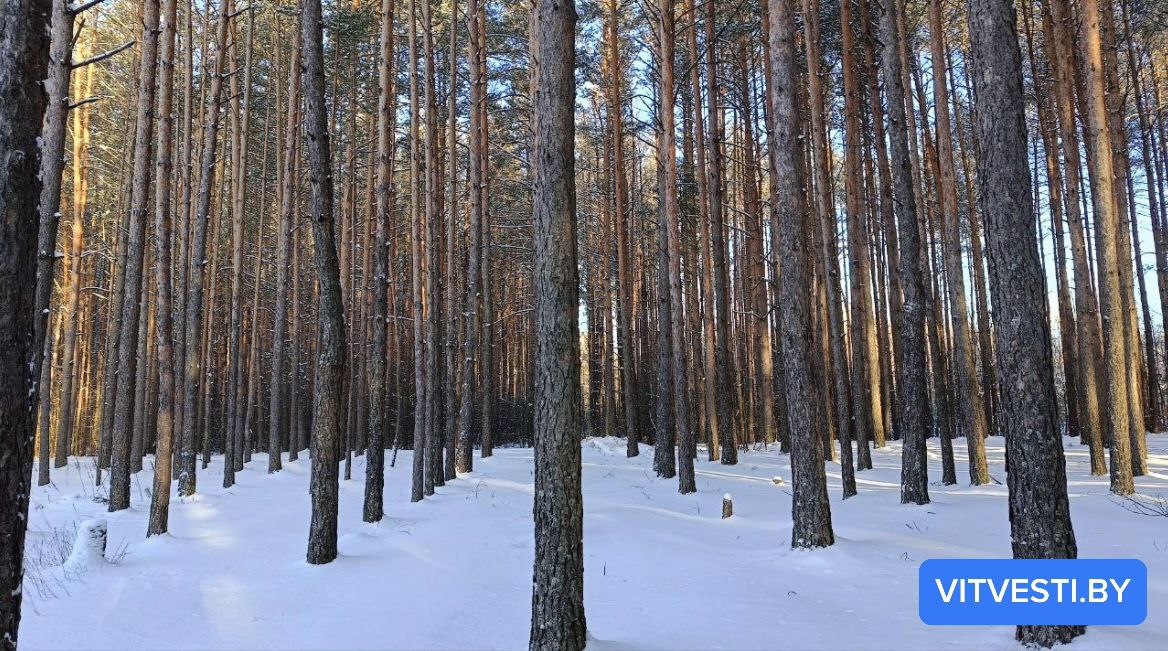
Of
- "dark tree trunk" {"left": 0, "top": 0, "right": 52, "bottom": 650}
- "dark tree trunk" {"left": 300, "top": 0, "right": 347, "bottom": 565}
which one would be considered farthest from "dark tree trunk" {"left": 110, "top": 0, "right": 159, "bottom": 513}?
"dark tree trunk" {"left": 0, "top": 0, "right": 52, "bottom": 650}

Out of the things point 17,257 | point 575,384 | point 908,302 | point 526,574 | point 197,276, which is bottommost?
point 526,574

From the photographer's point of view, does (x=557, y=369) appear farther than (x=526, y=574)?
No

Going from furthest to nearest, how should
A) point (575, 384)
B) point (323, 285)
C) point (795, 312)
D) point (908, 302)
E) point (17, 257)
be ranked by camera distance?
1. point (908, 302)
2. point (323, 285)
3. point (795, 312)
4. point (575, 384)
5. point (17, 257)

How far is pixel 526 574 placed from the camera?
623cm

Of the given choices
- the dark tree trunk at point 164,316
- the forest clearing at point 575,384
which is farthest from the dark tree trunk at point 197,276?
the dark tree trunk at point 164,316

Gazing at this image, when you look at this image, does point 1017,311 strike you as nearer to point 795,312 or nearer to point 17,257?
point 795,312

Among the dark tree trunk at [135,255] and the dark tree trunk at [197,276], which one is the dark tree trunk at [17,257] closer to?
the dark tree trunk at [135,255]

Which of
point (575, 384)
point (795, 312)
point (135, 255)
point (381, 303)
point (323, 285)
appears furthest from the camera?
point (135, 255)

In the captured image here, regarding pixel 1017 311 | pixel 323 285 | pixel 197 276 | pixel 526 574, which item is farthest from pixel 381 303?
pixel 1017 311

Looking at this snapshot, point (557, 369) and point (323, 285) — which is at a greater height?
point (323, 285)

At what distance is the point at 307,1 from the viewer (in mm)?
6844

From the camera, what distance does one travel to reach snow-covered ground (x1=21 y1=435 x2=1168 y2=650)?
14.8ft

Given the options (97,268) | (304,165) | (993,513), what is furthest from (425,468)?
(97,268)

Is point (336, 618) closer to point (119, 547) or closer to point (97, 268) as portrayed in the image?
point (119, 547)
